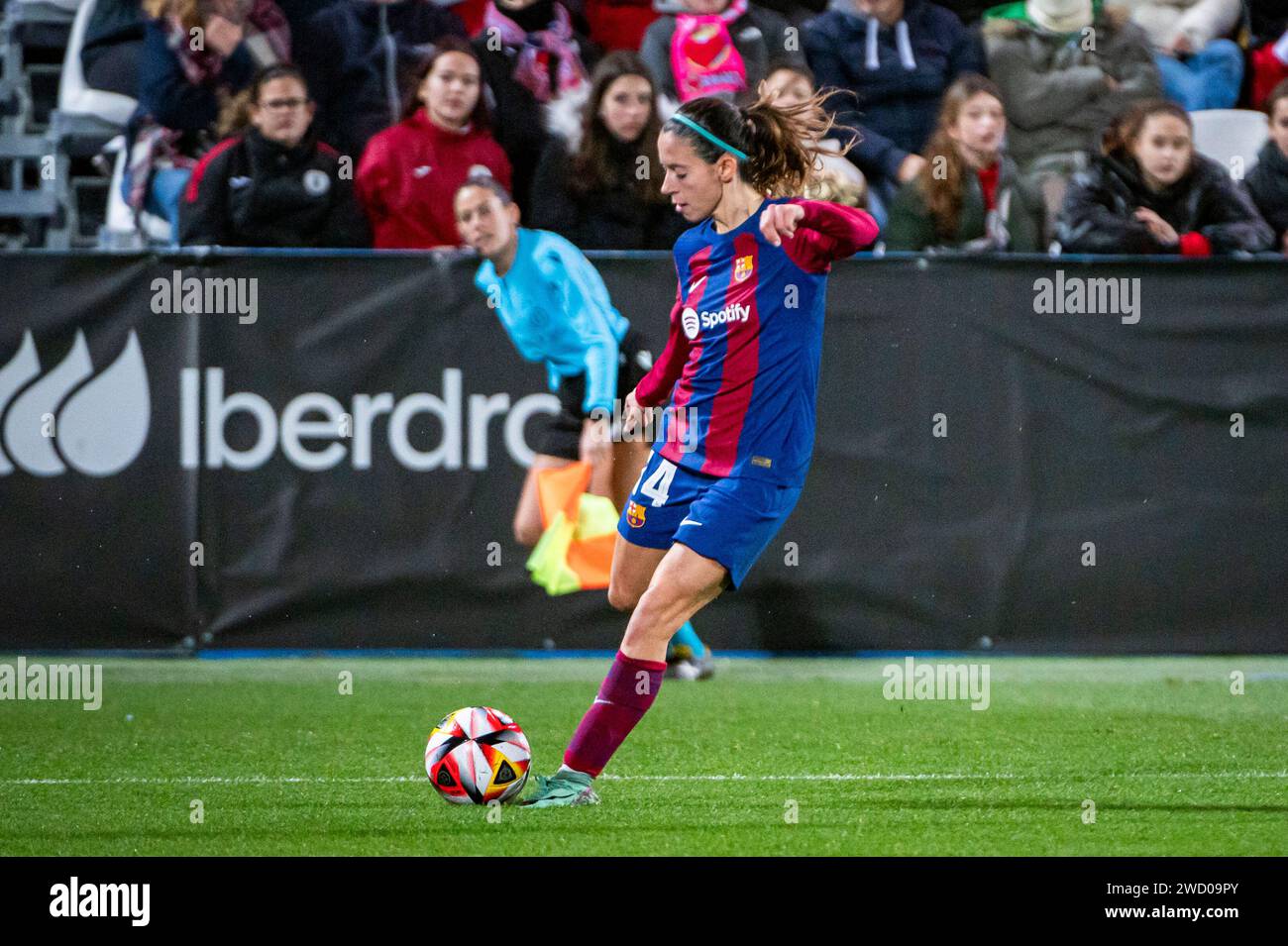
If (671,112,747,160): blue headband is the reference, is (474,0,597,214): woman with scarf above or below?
above

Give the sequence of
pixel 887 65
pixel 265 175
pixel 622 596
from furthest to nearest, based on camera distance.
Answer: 1. pixel 887 65
2. pixel 265 175
3. pixel 622 596

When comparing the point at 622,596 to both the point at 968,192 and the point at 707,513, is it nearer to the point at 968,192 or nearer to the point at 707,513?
the point at 707,513

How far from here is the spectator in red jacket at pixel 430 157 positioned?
32.6 ft

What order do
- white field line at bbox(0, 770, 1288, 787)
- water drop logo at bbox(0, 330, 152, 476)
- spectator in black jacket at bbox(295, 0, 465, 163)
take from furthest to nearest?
spectator in black jacket at bbox(295, 0, 465, 163), water drop logo at bbox(0, 330, 152, 476), white field line at bbox(0, 770, 1288, 787)

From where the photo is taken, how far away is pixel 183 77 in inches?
404

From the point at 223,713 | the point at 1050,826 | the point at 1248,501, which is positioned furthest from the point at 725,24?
the point at 1050,826

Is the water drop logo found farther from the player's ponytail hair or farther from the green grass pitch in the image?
the player's ponytail hair

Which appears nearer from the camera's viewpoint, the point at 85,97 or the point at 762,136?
the point at 762,136

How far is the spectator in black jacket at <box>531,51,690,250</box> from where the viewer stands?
984cm

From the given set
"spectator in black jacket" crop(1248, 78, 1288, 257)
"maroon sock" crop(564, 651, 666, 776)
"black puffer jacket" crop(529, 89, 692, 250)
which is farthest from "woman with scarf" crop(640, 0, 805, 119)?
"maroon sock" crop(564, 651, 666, 776)

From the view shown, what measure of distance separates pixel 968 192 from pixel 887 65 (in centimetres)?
96

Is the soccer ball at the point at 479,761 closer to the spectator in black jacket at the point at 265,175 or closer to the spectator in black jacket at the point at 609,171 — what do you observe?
the spectator in black jacket at the point at 609,171

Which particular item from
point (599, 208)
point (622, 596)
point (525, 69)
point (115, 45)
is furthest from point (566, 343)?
point (622, 596)

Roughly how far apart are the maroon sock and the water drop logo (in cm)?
470
